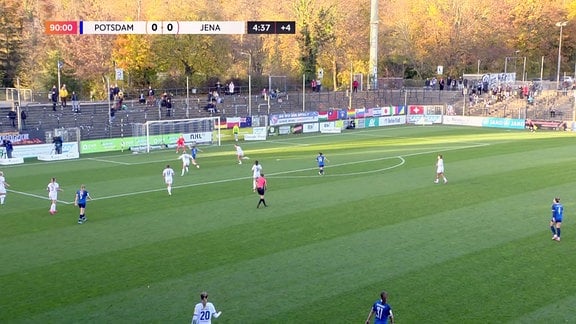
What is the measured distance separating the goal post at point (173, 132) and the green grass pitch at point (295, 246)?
Result: 11454mm

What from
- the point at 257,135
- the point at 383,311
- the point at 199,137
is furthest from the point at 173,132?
the point at 383,311

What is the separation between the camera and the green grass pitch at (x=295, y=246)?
1552cm

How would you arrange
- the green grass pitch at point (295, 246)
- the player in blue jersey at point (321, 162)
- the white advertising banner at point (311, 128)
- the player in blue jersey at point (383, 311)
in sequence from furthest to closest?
the white advertising banner at point (311, 128)
the player in blue jersey at point (321, 162)
the green grass pitch at point (295, 246)
the player in blue jersey at point (383, 311)

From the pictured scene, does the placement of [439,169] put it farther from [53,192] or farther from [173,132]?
[173,132]

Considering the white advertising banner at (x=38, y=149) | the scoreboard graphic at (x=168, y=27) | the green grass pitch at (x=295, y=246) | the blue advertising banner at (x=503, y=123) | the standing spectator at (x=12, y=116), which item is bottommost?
the green grass pitch at (x=295, y=246)

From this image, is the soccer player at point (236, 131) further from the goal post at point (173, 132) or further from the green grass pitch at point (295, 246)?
the green grass pitch at point (295, 246)

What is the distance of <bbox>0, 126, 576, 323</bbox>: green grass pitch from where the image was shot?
50.9ft

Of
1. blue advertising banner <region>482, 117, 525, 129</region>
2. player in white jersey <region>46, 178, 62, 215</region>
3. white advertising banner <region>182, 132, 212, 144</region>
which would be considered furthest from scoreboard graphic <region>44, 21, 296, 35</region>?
player in white jersey <region>46, 178, 62, 215</region>

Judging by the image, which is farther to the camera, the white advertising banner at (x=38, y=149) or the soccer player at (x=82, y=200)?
the white advertising banner at (x=38, y=149)

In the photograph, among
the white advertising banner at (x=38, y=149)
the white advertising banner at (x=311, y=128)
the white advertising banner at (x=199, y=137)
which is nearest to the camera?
the white advertising banner at (x=38, y=149)

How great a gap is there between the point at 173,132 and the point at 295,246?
33.6 metres

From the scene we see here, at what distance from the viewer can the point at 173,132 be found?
173 feet

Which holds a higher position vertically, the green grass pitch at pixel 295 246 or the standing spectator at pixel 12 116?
the standing spectator at pixel 12 116

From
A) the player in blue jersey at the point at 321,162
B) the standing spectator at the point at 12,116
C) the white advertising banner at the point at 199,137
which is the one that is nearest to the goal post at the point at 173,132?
the white advertising banner at the point at 199,137
